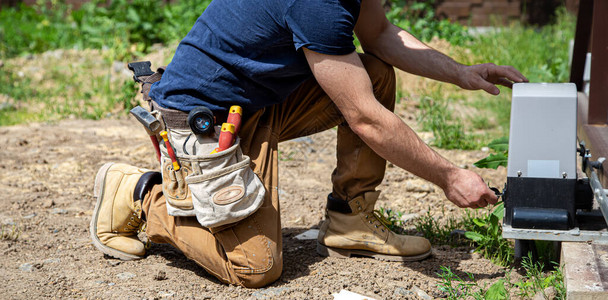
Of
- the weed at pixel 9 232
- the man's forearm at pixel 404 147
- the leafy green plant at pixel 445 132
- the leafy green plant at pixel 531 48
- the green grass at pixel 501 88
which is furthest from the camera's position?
the leafy green plant at pixel 531 48

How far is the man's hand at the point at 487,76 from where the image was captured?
2523 millimetres

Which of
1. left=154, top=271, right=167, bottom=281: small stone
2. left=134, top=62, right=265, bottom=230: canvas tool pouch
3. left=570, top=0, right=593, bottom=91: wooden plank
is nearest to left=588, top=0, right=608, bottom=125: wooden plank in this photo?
left=570, top=0, right=593, bottom=91: wooden plank

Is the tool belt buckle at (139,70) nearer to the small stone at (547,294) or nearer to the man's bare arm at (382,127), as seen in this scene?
the man's bare arm at (382,127)

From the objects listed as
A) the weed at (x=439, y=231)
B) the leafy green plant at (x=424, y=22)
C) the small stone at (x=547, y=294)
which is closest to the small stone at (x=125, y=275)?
the weed at (x=439, y=231)

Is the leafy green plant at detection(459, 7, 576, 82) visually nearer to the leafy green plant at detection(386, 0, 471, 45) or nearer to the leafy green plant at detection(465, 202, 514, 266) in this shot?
the leafy green plant at detection(386, 0, 471, 45)

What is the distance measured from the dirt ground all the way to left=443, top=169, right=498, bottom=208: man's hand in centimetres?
38

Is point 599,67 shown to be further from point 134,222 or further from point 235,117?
point 134,222

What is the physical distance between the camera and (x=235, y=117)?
244cm

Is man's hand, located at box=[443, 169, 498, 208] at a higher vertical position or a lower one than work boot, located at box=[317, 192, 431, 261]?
higher

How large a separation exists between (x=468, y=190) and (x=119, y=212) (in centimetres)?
151

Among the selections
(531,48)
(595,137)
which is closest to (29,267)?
(595,137)

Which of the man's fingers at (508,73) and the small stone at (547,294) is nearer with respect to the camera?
the small stone at (547,294)

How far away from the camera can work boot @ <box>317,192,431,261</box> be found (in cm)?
273

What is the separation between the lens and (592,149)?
3.01 meters
